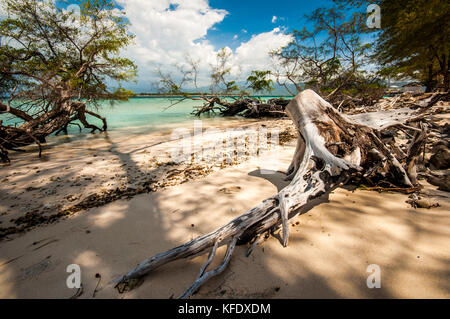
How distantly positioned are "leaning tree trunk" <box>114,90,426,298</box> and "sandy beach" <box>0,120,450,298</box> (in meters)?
0.14

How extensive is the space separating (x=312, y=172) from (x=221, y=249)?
132 cm

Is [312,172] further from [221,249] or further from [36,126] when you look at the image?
[36,126]

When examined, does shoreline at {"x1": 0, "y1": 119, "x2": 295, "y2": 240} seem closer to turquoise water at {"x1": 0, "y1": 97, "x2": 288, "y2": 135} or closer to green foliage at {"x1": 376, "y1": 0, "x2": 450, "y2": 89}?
turquoise water at {"x1": 0, "y1": 97, "x2": 288, "y2": 135}

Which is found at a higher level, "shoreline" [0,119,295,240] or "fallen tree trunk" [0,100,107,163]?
"fallen tree trunk" [0,100,107,163]

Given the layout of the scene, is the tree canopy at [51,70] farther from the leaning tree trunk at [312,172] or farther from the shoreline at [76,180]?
the leaning tree trunk at [312,172]

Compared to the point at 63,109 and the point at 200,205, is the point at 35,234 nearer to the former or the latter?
the point at 200,205

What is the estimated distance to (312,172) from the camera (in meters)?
2.03

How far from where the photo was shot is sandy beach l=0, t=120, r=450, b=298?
3.99 feet

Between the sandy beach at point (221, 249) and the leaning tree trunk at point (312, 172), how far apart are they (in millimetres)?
144

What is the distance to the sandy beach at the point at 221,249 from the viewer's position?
122 centimetres

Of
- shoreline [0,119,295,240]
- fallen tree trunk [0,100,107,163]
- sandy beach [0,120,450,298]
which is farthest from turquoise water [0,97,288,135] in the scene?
sandy beach [0,120,450,298]

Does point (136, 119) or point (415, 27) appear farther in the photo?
point (136, 119)

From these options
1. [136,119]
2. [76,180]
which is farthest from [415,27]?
[136,119]

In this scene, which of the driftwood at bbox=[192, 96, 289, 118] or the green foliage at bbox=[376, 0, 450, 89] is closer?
the green foliage at bbox=[376, 0, 450, 89]
